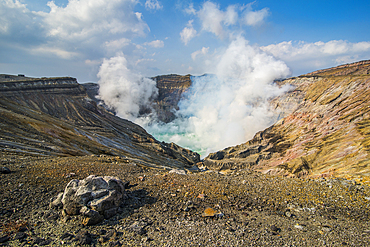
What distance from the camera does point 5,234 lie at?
27.0 ft

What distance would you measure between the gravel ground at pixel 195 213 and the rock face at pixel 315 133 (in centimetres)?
4291

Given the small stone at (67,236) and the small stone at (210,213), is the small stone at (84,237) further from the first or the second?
the small stone at (210,213)

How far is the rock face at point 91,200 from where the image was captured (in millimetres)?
9766

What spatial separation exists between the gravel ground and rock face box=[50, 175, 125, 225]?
39 cm

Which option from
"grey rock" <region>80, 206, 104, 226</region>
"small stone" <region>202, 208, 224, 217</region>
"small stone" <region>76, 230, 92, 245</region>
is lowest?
"small stone" <region>202, 208, 224, 217</region>

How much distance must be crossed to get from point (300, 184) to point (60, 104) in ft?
340

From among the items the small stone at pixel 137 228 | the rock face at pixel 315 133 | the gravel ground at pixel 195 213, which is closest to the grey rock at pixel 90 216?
the gravel ground at pixel 195 213

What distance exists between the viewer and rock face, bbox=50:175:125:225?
9766 mm

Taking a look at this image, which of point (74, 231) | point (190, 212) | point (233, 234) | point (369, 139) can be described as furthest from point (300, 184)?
point (369, 139)

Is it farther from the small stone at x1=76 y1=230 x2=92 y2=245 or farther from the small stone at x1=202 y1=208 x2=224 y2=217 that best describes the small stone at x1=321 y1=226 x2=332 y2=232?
the small stone at x1=76 y1=230 x2=92 y2=245

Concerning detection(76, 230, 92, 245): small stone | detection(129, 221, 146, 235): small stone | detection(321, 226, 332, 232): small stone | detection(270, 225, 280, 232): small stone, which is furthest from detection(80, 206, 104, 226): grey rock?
detection(321, 226, 332, 232): small stone

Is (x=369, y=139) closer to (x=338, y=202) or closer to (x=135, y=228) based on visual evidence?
(x=338, y=202)

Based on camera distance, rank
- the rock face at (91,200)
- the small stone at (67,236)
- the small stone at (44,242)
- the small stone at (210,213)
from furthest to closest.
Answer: the small stone at (210,213) → the rock face at (91,200) → the small stone at (67,236) → the small stone at (44,242)

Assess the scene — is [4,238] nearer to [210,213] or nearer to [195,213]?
[195,213]
